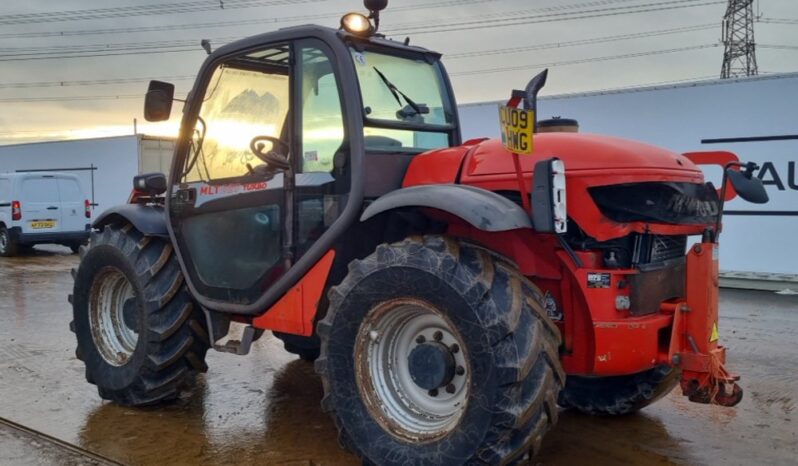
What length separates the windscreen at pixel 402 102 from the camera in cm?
420

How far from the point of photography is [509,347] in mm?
3191

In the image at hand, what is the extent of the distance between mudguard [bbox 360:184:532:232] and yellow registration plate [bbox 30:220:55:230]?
15067mm

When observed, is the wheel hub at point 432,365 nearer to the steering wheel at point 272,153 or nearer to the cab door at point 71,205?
the steering wheel at point 272,153

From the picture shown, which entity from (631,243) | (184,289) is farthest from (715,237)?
(184,289)

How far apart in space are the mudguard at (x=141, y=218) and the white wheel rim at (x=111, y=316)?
366 millimetres

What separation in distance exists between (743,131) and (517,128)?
872 centimetres

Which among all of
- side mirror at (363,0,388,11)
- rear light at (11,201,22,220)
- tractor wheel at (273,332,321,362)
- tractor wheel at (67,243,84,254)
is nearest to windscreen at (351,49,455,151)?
side mirror at (363,0,388,11)

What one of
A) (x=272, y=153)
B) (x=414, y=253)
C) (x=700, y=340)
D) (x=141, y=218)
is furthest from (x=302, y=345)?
(x=700, y=340)

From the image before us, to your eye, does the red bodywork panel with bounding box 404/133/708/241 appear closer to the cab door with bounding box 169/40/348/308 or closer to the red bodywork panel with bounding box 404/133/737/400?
the red bodywork panel with bounding box 404/133/737/400

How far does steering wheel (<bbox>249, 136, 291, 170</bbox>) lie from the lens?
4.18 m

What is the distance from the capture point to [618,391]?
4570mm

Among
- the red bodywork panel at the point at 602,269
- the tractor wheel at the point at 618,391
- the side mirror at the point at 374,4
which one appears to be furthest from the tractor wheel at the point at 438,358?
the side mirror at the point at 374,4

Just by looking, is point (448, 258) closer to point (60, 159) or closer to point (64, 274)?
point (64, 274)

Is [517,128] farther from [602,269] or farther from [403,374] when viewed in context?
[403,374]
